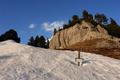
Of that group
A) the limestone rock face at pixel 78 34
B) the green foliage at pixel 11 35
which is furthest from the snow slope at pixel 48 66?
the limestone rock face at pixel 78 34

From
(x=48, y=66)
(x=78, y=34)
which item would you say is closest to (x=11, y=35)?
(x=78, y=34)

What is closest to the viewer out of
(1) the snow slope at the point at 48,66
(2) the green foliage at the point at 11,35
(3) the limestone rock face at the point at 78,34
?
(1) the snow slope at the point at 48,66

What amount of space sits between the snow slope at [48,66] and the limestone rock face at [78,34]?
173 ft

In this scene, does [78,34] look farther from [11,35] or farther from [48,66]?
[48,66]

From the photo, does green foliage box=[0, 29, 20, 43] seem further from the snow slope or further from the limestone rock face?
the snow slope

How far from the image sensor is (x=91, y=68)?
1209 inches

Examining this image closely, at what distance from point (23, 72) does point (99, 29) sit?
2642 inches

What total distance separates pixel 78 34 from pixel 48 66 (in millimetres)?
72719

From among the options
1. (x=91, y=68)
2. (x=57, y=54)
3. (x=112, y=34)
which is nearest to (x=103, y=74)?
(x=91, y=68)

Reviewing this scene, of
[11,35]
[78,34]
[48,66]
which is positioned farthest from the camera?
[78,34]

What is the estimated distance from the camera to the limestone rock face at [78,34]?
90500 mm

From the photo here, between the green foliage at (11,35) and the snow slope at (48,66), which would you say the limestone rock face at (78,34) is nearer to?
the green foliage at (11,35)

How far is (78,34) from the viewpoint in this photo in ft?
334

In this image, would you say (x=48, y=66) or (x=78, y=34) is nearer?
(x=48, y=66)
